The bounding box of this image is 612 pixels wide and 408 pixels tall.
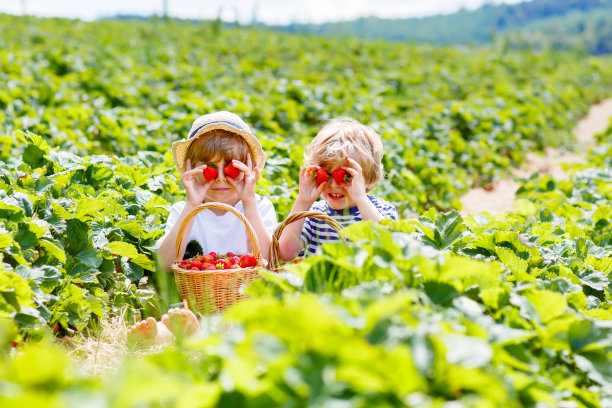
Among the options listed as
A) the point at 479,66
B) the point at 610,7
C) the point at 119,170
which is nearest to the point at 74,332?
the point at 119,170

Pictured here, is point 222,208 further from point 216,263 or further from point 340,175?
point 340,175

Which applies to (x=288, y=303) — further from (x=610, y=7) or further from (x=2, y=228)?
(x=610, y=7)

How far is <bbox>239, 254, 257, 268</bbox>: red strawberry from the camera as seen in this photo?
3.01 metres

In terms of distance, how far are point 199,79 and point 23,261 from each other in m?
8.85

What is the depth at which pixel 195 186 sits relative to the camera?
3229 millimetres

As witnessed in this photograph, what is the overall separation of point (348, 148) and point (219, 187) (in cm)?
81

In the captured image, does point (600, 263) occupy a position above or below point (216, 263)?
above

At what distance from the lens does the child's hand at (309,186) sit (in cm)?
312

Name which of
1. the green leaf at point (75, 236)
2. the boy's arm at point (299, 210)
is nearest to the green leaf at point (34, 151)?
the green leaf at point (75, 236)

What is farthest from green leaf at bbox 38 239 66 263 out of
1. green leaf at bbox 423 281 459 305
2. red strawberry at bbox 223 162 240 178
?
green leaf at bbox 423 281 459 305

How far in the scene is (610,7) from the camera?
13600cm

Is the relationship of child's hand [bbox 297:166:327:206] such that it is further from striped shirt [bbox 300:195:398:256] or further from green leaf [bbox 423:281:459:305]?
green leaf [bbox 423:281:459:305]

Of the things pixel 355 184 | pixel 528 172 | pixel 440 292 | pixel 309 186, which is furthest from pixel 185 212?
pixel 528 172

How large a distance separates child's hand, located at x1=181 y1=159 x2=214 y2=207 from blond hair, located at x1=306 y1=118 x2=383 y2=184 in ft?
2.11
